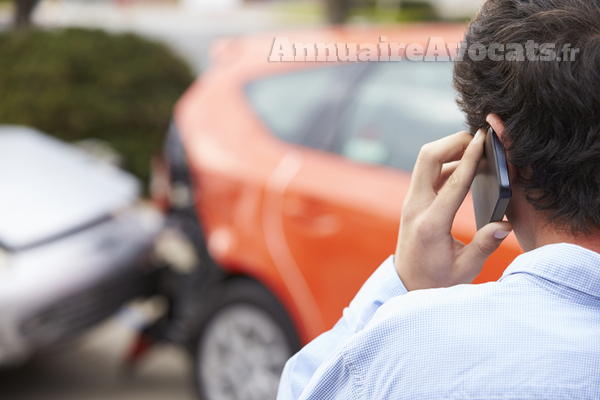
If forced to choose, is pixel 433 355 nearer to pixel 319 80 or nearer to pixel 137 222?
pixel 319 80

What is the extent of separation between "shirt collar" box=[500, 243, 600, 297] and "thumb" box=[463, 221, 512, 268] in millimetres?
137

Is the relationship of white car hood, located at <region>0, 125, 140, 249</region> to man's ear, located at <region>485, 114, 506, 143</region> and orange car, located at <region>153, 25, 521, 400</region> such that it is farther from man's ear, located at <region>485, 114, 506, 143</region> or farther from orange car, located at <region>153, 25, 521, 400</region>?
man's ear, located at <region>485, 114, 506, 143</region>

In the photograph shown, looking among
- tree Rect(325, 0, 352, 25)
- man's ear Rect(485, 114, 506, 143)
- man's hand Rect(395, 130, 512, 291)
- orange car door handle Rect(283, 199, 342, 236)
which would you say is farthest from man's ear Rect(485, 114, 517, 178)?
tree Rect(325, 0, 352, 25)

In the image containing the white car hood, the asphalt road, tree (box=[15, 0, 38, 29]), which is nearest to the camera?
the white car hood

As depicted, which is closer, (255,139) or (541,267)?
(541,267)

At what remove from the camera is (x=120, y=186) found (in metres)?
3.57

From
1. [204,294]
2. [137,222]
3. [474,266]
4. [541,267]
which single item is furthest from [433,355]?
[137,222]

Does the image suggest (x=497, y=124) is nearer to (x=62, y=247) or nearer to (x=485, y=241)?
(x=485, y=241)

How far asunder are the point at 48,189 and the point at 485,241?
2.87 metres

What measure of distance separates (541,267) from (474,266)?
240 mm

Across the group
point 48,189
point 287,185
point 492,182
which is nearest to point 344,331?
point 492,182

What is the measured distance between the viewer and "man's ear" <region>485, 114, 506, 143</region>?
86cm

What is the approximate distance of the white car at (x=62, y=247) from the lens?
2766 millimetres

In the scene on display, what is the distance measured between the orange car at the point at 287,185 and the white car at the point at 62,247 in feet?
1.34
